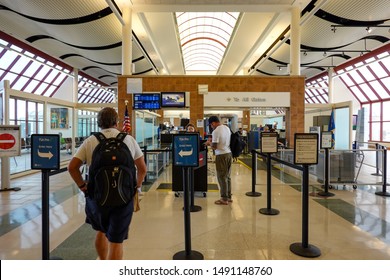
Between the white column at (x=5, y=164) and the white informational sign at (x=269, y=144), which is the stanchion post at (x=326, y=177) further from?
the white column at (x=5, y=164)

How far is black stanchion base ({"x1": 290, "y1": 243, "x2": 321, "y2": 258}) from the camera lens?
2.71 metres

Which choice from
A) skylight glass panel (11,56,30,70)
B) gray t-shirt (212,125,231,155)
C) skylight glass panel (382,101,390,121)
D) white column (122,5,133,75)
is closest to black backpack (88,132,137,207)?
gray t-shirt (212,125,231,155)

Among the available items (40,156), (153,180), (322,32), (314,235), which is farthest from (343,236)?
(322,32)

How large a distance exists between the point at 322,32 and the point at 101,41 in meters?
8.61

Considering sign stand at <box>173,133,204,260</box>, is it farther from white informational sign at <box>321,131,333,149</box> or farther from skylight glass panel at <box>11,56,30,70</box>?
skylight glass panel at <box>11,56,30,70</box>

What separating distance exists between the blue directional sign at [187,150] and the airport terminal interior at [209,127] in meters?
0.22

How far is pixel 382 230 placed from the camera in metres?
3.40

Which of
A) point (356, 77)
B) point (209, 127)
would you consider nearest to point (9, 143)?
point (209, 127)

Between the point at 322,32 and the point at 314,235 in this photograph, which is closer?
the point at 314,235

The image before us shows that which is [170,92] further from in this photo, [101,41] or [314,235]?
[314,235]

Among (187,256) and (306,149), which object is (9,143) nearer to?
(187,256)

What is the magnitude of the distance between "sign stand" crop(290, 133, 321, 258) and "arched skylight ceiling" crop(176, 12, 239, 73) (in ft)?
27.9

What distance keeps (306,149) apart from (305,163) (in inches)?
6.5
